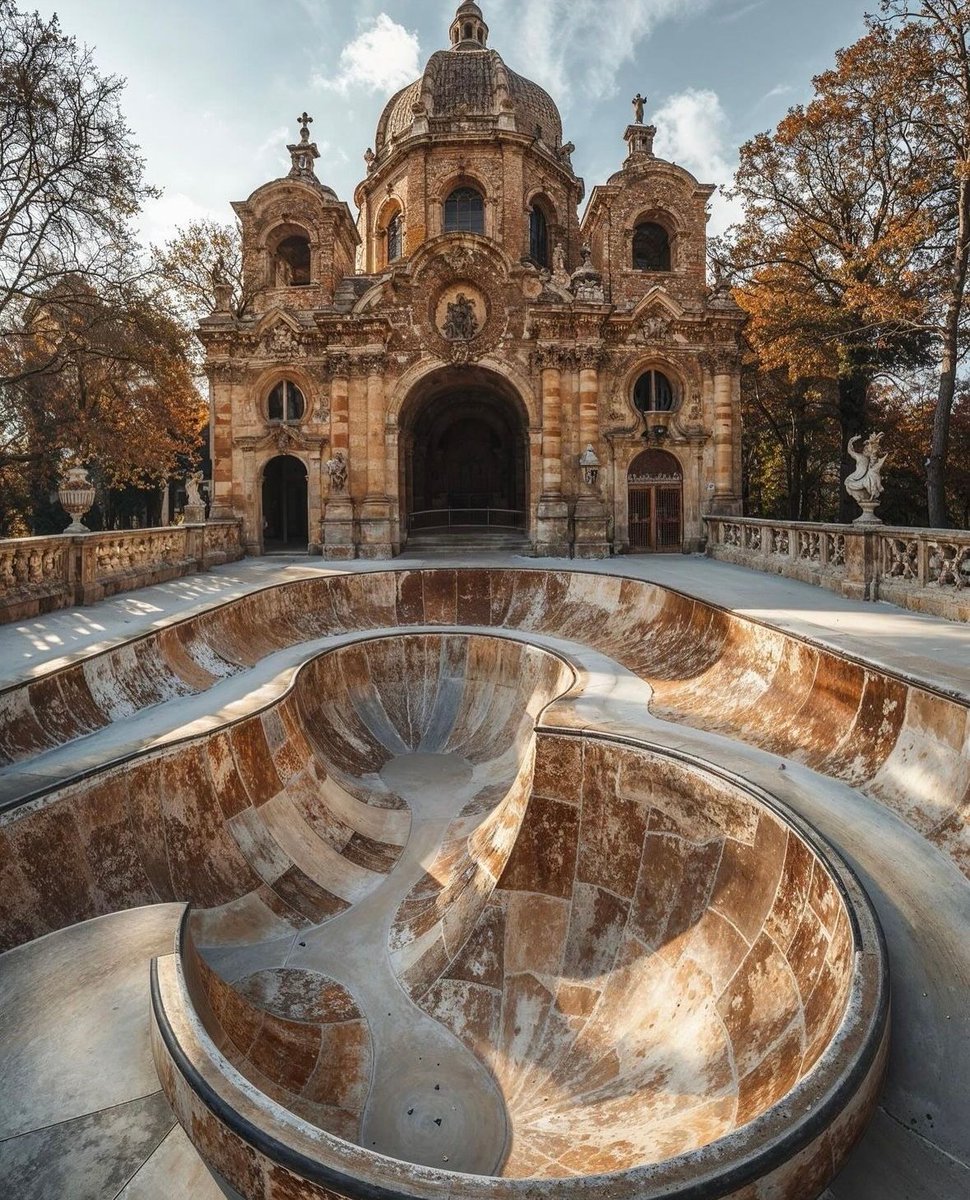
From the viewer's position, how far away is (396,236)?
29.2m

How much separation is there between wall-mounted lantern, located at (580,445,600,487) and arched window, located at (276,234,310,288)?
13560mm

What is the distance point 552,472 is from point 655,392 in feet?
16.9

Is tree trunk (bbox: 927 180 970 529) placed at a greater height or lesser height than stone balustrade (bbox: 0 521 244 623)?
greater

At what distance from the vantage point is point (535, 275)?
74.3ft

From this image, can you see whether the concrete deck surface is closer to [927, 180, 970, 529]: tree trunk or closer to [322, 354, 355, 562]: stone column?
[322, 354, 355, 562]: stone column

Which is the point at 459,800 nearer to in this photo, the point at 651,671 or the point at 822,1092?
the point at 651,671

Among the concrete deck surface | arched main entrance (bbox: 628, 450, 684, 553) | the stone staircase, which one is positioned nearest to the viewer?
the concrete deck surface

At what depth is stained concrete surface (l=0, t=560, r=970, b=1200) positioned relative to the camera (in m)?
3.12

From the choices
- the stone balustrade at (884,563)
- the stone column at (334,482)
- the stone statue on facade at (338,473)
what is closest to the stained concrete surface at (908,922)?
the stone balustrade at (884,563)

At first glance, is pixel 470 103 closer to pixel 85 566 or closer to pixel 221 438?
pixel 221 438

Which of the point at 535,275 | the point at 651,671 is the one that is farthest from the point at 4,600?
the point at 535,275

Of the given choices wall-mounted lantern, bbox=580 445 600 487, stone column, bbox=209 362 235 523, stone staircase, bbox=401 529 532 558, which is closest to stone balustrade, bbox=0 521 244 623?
stone column, bbox=209 362 235 523

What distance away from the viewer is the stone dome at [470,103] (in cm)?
2695

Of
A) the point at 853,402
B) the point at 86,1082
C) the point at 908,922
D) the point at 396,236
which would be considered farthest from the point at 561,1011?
the point at 396,236
